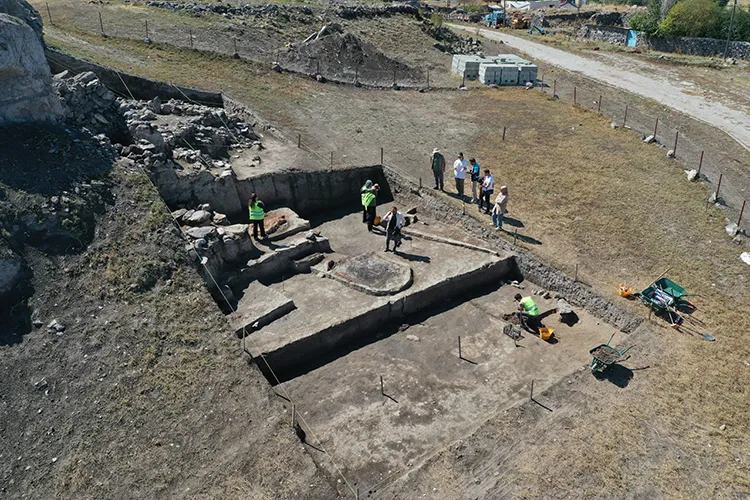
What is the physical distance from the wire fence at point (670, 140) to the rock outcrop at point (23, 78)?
59.5ft

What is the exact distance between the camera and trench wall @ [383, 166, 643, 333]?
39.6 feet

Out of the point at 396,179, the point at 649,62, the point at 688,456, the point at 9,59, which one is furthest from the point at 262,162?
the point at 649,62

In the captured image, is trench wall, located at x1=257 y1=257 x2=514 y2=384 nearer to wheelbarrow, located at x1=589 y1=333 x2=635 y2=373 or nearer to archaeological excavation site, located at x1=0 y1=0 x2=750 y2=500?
archaeological excavation site, located at x1=0 y1=0 x2=750 y2=500

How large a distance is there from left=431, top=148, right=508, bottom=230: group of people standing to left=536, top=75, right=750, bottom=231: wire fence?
623 cm

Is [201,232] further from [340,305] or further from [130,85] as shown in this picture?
[130,85]

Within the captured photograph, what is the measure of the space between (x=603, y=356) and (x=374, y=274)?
551 centimetres

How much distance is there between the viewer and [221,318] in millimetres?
10852

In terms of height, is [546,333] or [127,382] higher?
[127,382]

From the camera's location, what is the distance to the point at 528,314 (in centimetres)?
1209

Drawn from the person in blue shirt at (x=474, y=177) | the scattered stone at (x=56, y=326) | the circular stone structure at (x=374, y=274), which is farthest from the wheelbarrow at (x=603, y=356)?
the scattered stone at (x=56, y=326)

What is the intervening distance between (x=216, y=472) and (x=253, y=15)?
2774 centimetres

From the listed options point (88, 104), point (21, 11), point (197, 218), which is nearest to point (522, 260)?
point (197, 218)

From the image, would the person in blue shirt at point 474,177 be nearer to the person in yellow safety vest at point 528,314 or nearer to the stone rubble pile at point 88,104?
the person in yellow safety vest at point 528,314

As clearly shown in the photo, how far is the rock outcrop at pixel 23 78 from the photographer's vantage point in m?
12.5
